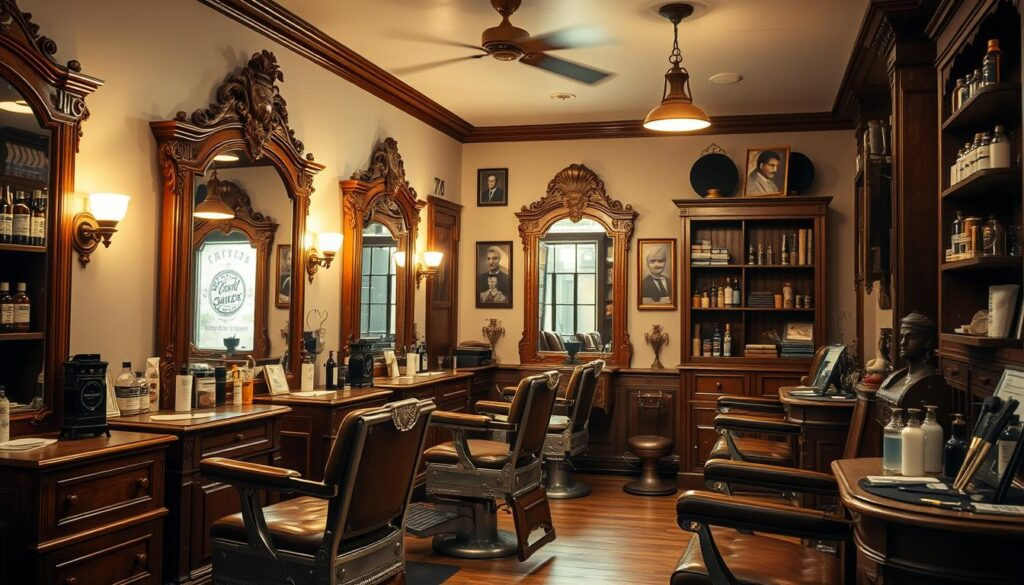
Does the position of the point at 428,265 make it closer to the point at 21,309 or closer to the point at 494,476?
the point at 494,476

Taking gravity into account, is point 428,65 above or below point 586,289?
above

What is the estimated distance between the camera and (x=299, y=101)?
545 centimetres

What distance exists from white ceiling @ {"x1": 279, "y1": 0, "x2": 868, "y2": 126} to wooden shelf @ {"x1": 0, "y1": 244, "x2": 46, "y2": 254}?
212cm

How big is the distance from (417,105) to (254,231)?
2.47 m

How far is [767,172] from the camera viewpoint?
7.41 metres

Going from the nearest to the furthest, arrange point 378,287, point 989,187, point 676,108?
point 989,187 < point 676,108 < point 378,287

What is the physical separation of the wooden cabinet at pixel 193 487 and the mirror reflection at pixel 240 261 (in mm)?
673

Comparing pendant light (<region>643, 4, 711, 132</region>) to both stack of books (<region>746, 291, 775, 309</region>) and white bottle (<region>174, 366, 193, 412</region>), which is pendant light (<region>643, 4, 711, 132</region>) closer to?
stack of books (<region>746, 291, 775, 309</region>)

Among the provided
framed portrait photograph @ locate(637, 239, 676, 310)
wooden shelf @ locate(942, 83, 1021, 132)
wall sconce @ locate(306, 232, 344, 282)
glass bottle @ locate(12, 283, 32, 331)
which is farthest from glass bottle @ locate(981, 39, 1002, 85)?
framed portrait photograph @ locate(637, 239, 676, 310)

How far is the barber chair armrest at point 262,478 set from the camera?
120 inches

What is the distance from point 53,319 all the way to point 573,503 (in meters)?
4.09

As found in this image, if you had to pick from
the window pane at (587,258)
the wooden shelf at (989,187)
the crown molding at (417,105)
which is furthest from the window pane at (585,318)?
the wooden shelf at (989,187)

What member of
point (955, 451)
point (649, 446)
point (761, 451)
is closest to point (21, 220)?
point (955, 451)

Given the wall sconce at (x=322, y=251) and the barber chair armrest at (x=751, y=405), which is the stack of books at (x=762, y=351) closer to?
the barber chair armrest at (x=751, y=405)
